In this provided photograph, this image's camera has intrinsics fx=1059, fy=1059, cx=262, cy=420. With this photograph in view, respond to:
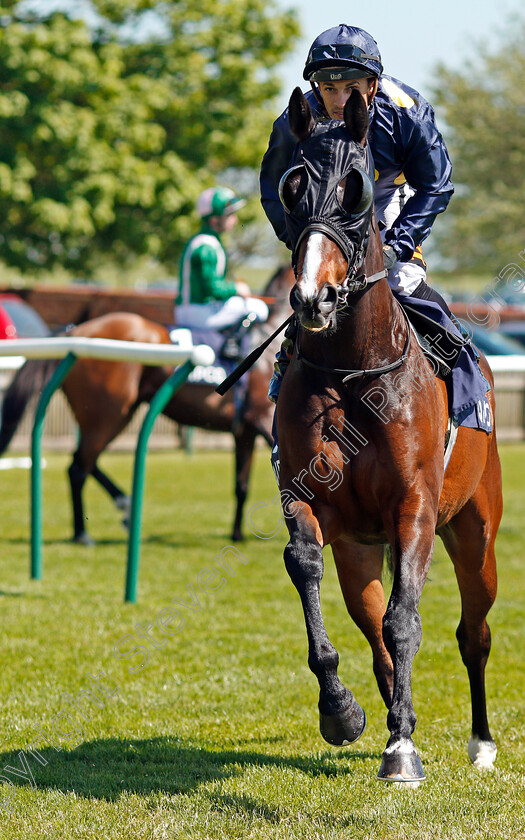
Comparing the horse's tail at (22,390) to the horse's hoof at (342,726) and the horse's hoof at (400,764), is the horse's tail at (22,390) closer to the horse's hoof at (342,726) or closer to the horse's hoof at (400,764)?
the horse's hoof at (342,726)

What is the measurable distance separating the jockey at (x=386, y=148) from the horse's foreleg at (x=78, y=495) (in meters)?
5.61

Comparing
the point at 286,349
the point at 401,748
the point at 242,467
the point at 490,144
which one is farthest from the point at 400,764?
the point at 490,144

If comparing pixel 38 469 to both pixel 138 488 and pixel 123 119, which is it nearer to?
pixel 138 488

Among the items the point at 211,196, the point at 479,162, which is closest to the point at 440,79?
the point at 479,162

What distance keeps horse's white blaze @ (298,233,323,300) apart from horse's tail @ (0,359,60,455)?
265 inches

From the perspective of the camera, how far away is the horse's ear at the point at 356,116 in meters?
3.21

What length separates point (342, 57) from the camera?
3.54m

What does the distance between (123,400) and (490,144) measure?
1821cm

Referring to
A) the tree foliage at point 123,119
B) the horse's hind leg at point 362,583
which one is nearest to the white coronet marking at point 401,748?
the horse's hind leg at point 362,583

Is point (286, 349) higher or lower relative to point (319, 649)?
higher

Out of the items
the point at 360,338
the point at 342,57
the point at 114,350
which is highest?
the point at 342,57

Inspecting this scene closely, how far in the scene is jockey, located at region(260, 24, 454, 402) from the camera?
3.57m

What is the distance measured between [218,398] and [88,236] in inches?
613

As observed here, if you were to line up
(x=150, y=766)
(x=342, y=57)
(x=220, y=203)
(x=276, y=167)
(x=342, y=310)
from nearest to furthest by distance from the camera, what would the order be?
(x=342, y=310), (x=342, y=57), (x=276, y=167), (x=150, y=766), (x=220, y=203)
